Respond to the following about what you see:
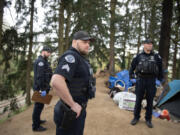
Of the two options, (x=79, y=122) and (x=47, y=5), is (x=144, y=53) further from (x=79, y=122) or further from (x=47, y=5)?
(x=47, y=5)

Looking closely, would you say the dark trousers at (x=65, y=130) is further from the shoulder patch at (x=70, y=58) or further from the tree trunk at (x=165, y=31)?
the tree trunk at (x=165, y=31)

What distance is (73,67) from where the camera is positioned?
189 cm

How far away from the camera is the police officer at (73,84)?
1.83 meters

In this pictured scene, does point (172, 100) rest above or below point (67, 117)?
below

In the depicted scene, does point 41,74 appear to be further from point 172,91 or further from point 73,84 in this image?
point 172,91

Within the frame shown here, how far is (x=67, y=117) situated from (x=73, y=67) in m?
0.62

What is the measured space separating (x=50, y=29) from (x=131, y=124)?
9110 mm

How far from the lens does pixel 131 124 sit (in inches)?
164

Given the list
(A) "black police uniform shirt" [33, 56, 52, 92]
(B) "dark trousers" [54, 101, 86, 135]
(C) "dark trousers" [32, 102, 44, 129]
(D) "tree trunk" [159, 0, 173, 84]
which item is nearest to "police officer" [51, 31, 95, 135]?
(B) "dark trousers" [54, 101, 86, 135]

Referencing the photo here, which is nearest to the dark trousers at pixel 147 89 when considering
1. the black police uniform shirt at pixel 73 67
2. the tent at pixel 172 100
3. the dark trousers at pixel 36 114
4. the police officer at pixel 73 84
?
the tent at pixel 172 100

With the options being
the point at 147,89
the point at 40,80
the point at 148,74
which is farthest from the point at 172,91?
the point at 40,80

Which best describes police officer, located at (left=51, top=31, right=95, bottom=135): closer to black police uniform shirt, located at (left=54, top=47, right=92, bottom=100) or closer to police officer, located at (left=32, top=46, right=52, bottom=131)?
black police uniform shirt, located at (left=54, top=47, right=92, bottom=100)

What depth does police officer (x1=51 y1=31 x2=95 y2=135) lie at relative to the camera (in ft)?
5.99

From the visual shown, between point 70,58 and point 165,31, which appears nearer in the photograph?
point 70,58
